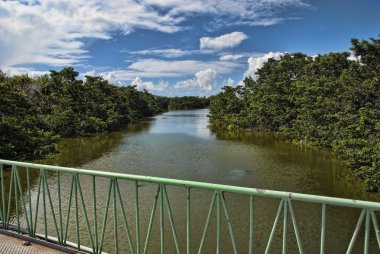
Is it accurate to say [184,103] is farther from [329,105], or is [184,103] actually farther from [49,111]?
[329,105]

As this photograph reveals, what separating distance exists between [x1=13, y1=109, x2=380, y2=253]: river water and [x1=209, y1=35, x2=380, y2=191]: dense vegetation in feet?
3.94

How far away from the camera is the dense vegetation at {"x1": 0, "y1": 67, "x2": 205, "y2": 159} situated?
15.1 metres

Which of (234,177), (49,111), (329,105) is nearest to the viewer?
(234,177)

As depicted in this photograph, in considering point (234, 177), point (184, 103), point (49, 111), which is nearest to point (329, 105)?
point (234, 177)

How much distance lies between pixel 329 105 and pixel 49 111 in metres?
23.1

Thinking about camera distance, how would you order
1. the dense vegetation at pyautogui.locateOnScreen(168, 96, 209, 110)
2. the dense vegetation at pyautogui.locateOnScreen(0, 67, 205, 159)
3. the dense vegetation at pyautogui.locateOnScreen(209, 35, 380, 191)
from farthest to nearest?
1. the dense vegetation at pyautogui.locateOnScreen(168, 96, 209, 110)
2. the dense vegetation at pyautogui.locateOnScreen(0, 67, 205, 159)
3. the dense vegetation at pyautogui.locateOnScreen(209, 35, 380, 191)

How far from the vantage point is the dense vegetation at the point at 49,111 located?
15097 millimetres

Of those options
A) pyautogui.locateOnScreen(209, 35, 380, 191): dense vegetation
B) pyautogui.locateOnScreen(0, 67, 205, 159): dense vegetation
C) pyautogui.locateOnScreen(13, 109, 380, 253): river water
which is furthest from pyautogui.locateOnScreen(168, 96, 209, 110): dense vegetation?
pyautogui.locateOnScreen(13, 109, 380, 253): river water

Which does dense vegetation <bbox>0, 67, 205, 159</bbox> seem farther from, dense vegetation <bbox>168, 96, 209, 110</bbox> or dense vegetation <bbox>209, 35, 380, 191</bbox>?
dense vegetation <bbox>168, 96, 209, 110</bbox>

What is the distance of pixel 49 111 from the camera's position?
93.2ft

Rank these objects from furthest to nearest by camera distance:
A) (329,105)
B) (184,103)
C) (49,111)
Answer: (184,103) < (49,111) < (329,105)

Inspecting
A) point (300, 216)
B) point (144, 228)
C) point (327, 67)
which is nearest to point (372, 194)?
point (300, 216)

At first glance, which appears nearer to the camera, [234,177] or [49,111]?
[234,177]

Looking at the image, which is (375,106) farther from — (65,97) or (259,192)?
(65,97)
